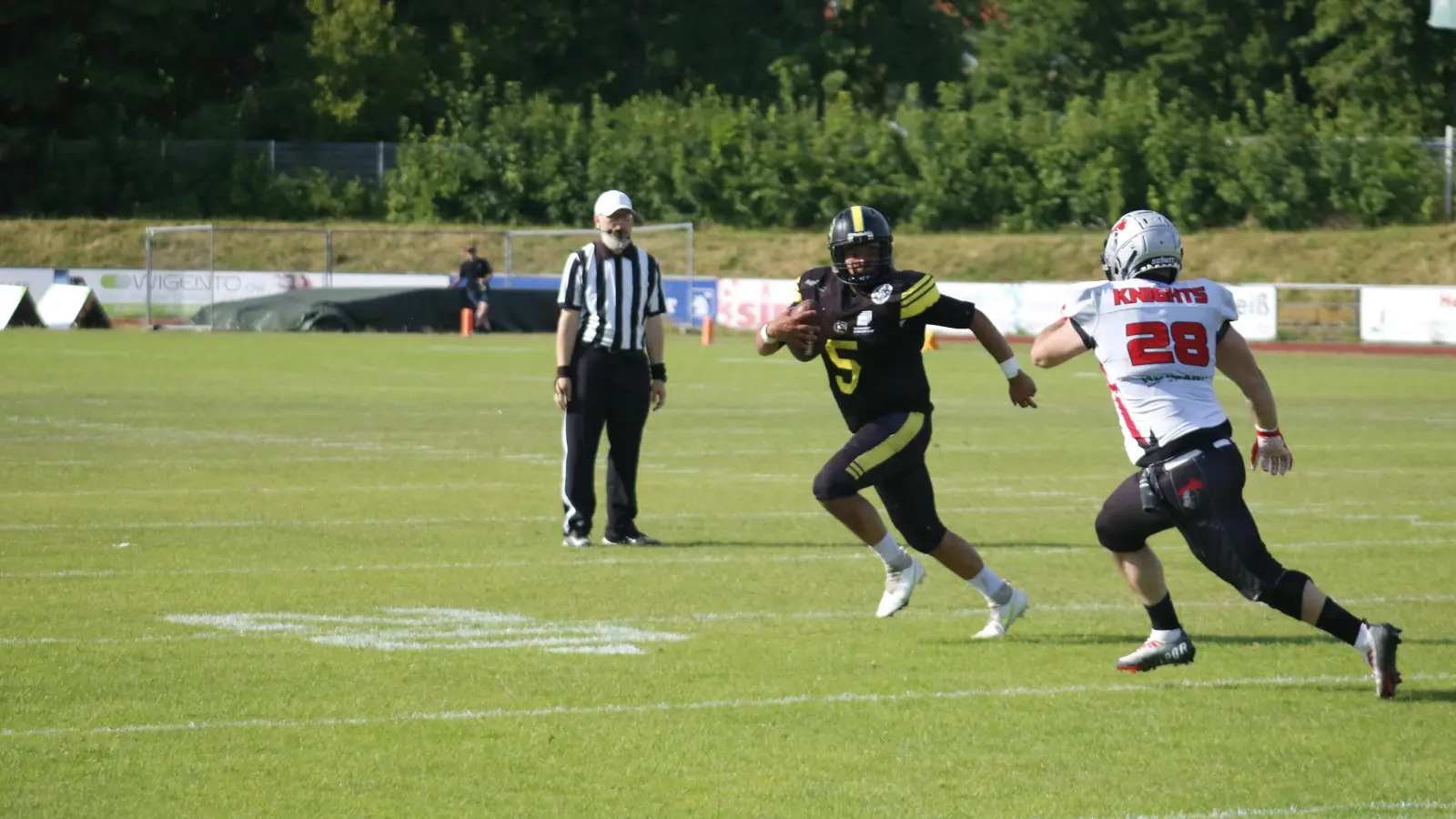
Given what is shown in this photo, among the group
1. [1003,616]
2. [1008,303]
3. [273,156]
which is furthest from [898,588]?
[273,156]

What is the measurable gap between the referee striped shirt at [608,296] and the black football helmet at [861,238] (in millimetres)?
3385

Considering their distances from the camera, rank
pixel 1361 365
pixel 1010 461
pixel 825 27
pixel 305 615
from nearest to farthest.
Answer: pixel 305 615, pixel 1010 461, pixel 1361 365, pixel 825 27

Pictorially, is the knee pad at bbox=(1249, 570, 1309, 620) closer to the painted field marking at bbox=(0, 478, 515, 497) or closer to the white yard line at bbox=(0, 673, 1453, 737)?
the white yard line at bbox=(0, 673, 1453, 737)

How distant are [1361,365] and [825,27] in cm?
4058

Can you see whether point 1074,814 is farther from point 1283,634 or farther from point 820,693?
point 1283,634

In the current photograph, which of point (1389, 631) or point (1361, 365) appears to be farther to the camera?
point (1361, 365)

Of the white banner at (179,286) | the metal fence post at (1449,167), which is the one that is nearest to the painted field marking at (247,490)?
the white banner at (179,286)

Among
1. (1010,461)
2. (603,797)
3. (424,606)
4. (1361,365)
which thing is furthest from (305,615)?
(1361,365)

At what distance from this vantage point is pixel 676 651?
826 centimetres

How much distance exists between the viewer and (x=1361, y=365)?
3291 centimetres

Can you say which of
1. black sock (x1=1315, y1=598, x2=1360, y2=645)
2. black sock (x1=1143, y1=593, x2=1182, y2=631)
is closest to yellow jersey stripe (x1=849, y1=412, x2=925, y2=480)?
black sock (x1=1143, y1=593, x2=1182, y2=631)

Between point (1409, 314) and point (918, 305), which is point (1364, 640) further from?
point (1409, 314)

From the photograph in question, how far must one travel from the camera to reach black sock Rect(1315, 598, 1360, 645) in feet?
23.5

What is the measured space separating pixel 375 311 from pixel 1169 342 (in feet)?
119
